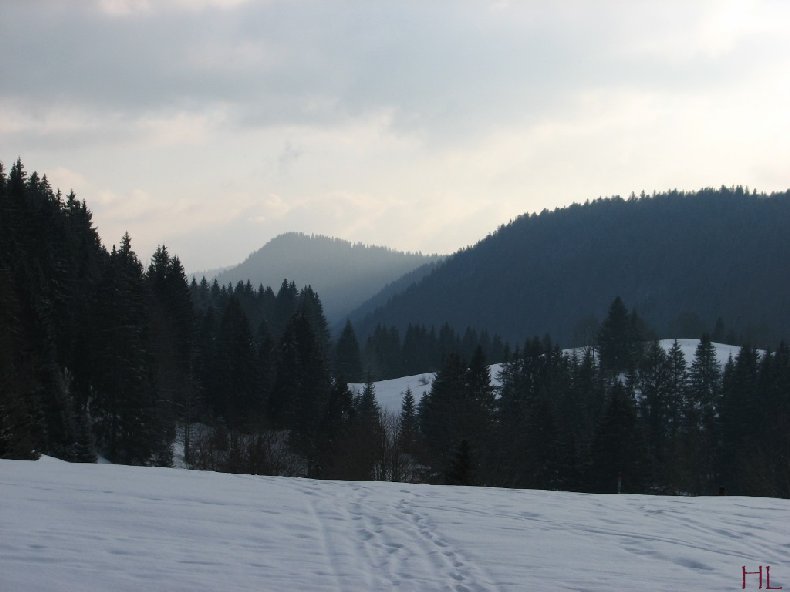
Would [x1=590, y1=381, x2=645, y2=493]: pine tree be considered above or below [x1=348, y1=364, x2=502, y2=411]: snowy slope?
below

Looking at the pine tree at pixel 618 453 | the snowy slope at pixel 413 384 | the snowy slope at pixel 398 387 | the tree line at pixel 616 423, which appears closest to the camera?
the tree line at pixel 616 423

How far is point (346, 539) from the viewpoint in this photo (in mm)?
10836

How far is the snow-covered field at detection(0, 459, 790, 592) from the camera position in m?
8.45

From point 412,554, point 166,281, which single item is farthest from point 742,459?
point 412,554

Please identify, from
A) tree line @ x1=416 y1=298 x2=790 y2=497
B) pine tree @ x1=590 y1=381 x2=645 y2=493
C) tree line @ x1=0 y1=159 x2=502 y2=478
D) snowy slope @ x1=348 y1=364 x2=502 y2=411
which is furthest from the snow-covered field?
snowy slope @ x1=348 y1=364 x2=502 y2=411

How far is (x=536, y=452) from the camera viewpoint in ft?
181

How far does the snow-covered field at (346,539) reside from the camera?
8.45 meters

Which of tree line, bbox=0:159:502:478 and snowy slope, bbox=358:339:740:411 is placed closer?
tree line, bbox=0:159:502:478

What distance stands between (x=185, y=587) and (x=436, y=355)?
136m

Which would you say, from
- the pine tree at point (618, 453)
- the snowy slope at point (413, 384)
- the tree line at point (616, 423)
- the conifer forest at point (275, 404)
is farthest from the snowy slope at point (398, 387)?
the pine tree at point (618, 453)

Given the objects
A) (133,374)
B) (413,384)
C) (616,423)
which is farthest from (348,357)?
(133,374)

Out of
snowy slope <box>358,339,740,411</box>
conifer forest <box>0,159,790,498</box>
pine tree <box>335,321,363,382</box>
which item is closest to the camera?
conifer forest <box>0,159,790,498</box>

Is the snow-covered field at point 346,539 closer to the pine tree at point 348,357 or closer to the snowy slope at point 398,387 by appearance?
the snowy slope at point 398,387

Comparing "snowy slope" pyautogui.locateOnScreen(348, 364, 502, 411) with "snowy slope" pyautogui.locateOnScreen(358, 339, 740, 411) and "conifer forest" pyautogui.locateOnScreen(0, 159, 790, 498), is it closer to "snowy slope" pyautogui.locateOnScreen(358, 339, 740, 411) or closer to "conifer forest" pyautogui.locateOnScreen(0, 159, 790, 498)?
"snowy slope" pyautogui.locateOnScreen(358, 339, 740, 411)
